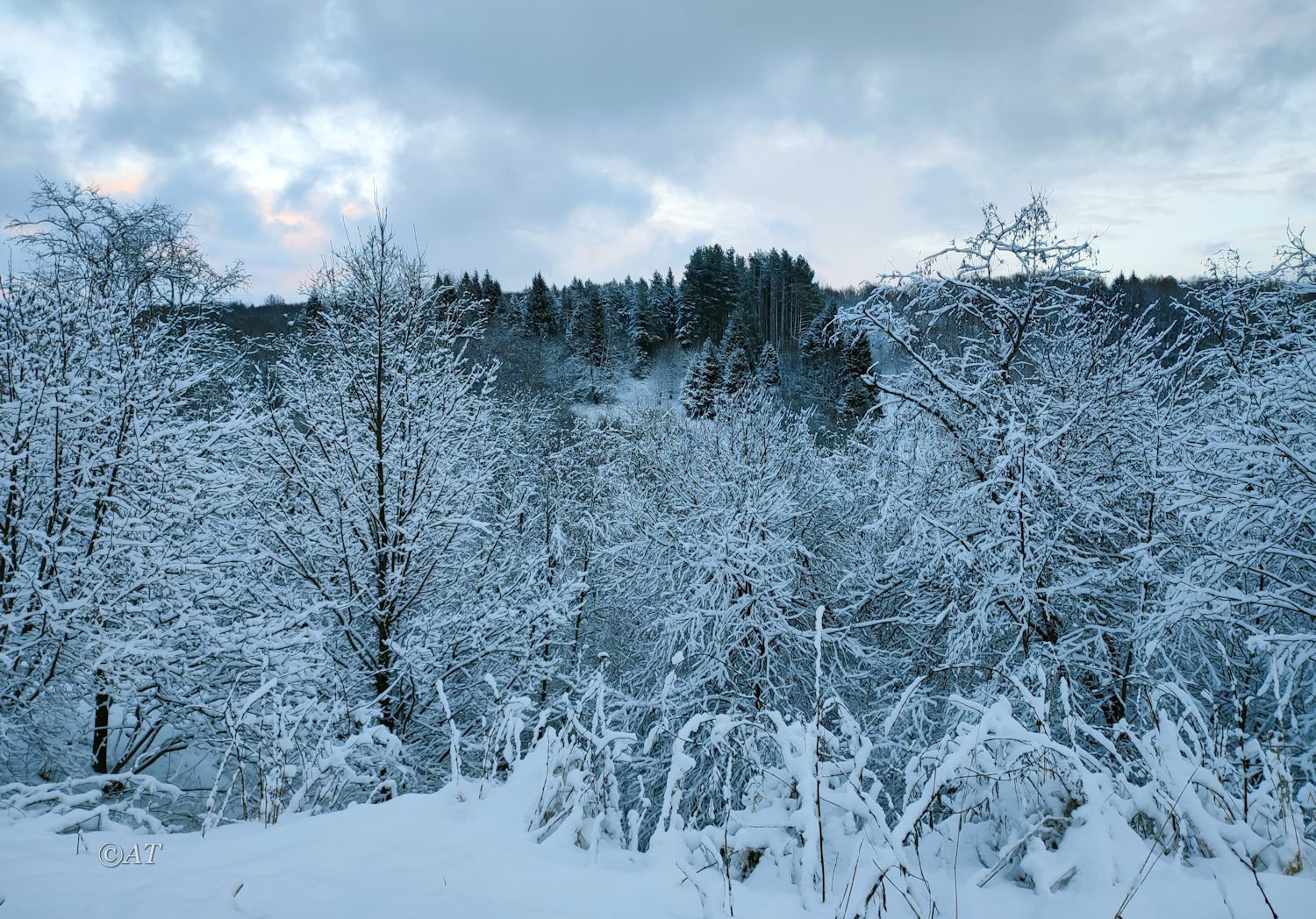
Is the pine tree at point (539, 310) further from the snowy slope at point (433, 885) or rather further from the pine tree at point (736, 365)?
the snowy slope at point (433, 885)

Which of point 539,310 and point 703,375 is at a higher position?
point 539,310

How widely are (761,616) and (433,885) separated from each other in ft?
22.6

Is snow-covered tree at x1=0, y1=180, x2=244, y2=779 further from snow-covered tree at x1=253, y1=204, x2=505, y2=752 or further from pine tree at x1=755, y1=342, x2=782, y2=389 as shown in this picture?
pine tree at x1=755, y1=342, x2=782, y2=389

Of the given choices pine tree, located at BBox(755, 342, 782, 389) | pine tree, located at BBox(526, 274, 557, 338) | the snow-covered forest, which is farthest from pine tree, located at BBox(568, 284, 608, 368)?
the snow-covered forest

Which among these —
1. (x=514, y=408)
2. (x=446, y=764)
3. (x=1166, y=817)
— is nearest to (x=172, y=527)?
(x=446, y=764)

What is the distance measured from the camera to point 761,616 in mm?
8344

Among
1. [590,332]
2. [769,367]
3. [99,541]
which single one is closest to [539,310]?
[590,332]

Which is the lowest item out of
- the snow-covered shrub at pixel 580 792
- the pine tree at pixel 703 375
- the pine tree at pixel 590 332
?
the snow-covered shrub at pixel 580 792

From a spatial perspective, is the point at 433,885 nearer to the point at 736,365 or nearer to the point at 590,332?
the point at 736,365

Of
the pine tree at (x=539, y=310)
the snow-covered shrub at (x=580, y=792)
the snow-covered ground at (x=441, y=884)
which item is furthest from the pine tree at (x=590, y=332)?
the snow-covered ground at (x=441, y=884)

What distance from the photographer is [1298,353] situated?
4715 mm

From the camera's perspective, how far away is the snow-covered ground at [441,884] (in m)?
1.66

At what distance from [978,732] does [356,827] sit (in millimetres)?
2531

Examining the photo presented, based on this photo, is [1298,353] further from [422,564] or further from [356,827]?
[422,564]
